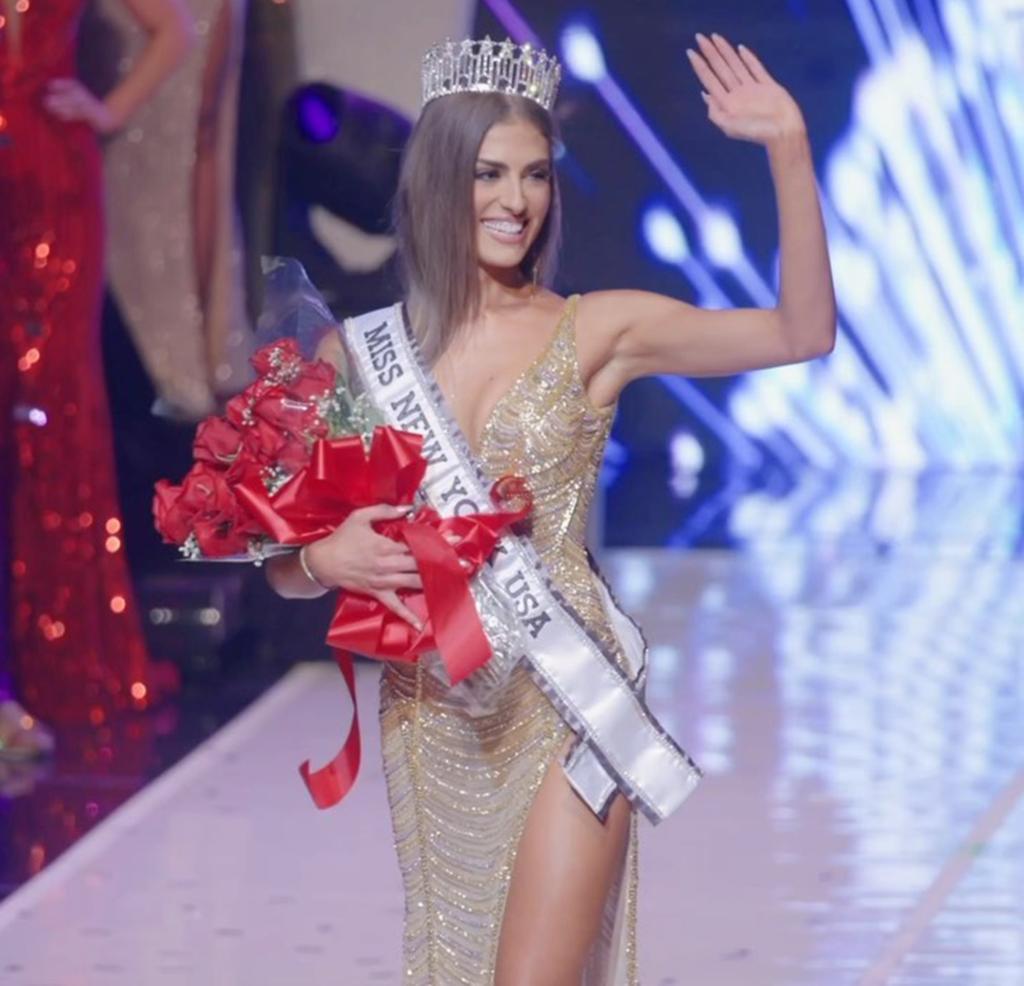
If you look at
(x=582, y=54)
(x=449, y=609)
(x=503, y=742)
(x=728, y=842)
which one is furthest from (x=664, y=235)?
(x=449, y=609)

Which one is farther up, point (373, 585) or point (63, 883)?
point (373, 585)

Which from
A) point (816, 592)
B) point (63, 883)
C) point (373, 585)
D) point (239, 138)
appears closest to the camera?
→ point (373, 585)

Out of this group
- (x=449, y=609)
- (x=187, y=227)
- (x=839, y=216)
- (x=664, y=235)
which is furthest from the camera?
(x=664, y=235)

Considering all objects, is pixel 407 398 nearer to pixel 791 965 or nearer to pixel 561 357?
pixel 561 357

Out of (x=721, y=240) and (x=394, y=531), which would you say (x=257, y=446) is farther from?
(x=721, y=240)

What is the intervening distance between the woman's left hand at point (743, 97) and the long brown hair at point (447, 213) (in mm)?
216

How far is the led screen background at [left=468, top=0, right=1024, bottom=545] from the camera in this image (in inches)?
422

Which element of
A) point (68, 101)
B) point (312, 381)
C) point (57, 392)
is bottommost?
point (57, 392)

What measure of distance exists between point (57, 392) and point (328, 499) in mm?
3645

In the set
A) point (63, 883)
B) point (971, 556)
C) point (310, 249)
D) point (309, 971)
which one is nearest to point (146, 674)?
point (310, 249)

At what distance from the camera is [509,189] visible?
288 centimetres

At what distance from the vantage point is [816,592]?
8180mm

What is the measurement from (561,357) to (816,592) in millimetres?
5379

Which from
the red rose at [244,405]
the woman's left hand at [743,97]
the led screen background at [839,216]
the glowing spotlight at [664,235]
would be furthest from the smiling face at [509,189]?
the glowing spotlight at [664,235]
